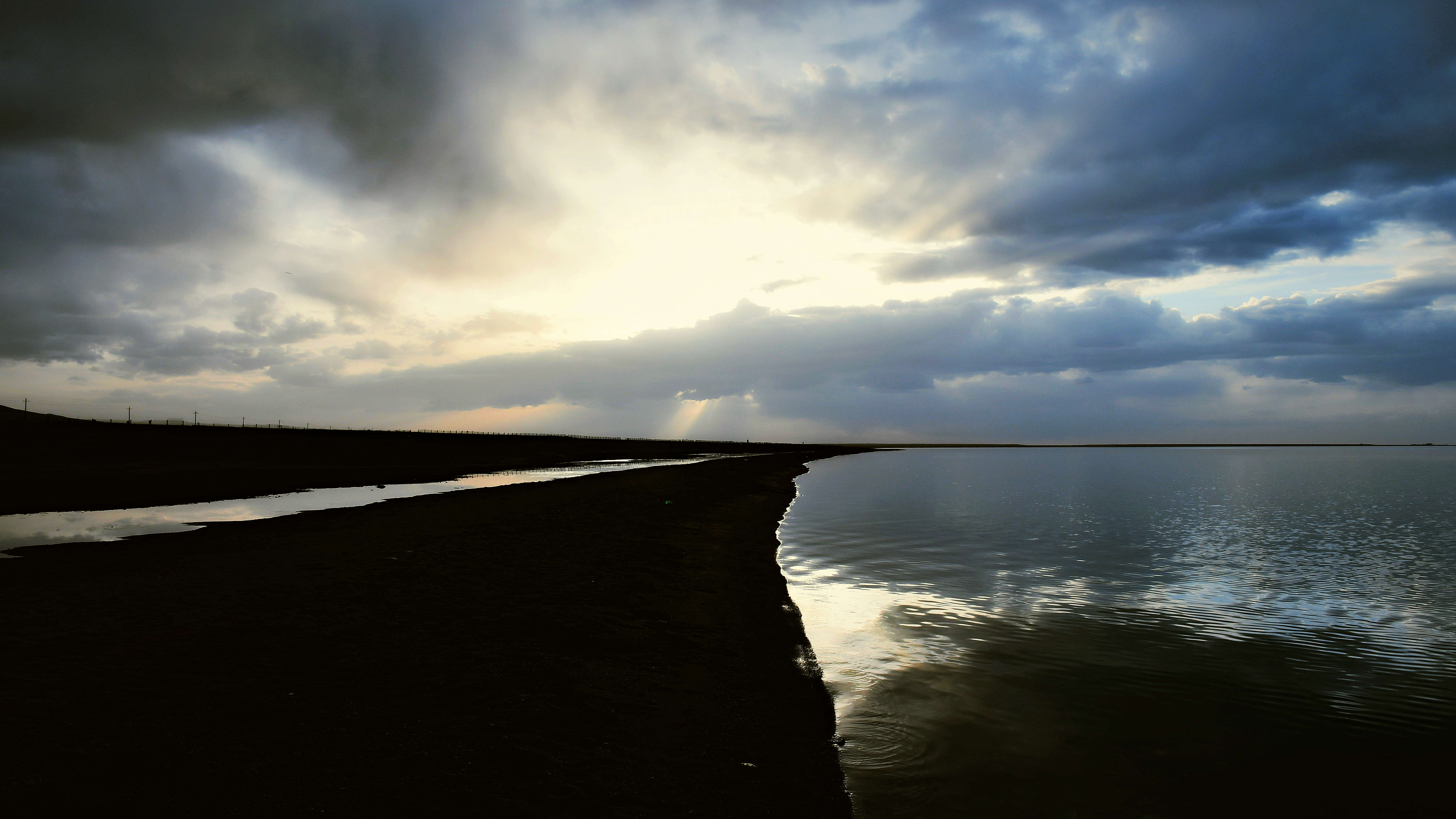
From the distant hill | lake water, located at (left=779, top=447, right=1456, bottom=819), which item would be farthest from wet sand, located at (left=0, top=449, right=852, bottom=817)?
the distant hill

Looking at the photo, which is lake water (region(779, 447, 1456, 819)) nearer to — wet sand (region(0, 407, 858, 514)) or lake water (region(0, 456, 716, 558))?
lake water (region(0, 456, 716, 558))

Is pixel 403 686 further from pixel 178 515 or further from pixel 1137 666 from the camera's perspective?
pixel 178 515

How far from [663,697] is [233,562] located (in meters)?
13.5

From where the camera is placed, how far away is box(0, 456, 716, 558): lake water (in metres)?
21.7

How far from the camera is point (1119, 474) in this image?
83.1 metres

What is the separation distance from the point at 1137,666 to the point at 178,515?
33.5 metres

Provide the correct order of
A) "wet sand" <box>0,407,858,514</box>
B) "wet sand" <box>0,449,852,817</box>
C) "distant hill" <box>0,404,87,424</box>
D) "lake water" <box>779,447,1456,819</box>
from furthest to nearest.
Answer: "distant hill" <box>0,404,87,424</box> → "wet sand" <box>0,407,858,514</box> → "lake water" <box>779,447,1456,819</box> → "wet sand" <box>0,449,852,817</box>

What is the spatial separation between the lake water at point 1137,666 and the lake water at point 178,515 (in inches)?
834

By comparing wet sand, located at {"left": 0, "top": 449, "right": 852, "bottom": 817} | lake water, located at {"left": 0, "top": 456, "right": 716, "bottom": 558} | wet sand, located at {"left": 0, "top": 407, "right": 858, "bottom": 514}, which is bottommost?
wet sand, located at {"left": 0, "top": 449, "right": 852, "bottom": 817}

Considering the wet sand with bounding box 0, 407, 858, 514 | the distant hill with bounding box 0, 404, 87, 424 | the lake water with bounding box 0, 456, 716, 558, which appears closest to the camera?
the lake water with bounding box 0, 456, 716, 558

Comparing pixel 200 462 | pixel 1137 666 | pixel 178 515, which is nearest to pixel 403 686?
pixel 1137 666

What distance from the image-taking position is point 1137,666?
12023mm

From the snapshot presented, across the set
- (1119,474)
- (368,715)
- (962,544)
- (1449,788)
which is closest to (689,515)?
(962,544)

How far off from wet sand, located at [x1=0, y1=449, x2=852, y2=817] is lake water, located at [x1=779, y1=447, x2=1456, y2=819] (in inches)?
51.5
